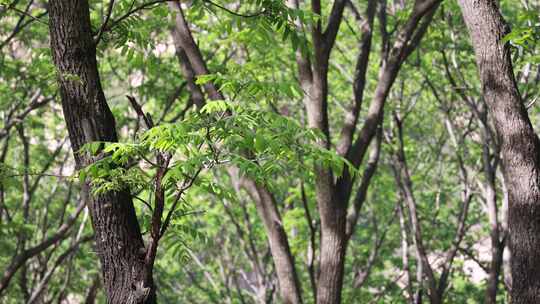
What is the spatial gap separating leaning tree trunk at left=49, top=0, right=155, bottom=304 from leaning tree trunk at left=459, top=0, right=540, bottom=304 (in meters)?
2.56

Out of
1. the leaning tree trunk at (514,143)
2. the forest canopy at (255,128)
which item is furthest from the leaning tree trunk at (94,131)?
the leaning tree trunk at (514,143)

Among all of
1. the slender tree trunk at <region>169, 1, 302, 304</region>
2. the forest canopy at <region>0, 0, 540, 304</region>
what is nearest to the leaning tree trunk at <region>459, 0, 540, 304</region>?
the forest canopy at <region>0, 0, 540, 304</region>

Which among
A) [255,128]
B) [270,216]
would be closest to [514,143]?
[255,128]

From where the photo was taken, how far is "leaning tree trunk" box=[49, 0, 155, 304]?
140 inches

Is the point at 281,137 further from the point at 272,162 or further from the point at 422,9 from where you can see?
the point at 422,9

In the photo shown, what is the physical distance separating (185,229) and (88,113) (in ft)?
2.78

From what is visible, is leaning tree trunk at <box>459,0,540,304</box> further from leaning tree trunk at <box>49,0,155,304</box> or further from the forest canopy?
leaning tree trunk at <box>49,0,155,304</box>

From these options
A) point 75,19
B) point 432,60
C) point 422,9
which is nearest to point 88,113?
point 75,19

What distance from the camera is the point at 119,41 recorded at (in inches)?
175

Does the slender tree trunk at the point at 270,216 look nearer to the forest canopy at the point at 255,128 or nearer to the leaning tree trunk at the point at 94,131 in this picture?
the forest canopy at the point at 255,128

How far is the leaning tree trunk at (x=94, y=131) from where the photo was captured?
357 cm

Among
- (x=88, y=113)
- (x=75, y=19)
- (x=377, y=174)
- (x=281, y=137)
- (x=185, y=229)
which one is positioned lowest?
(x=185, y=229)

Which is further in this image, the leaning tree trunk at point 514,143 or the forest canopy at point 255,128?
the leaning tree trunk at point 514,143

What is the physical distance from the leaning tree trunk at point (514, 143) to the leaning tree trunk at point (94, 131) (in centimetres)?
256
